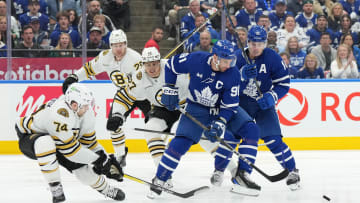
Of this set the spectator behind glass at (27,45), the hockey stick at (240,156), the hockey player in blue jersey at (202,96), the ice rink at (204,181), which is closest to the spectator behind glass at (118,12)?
the spectator behind glass at (27,45)

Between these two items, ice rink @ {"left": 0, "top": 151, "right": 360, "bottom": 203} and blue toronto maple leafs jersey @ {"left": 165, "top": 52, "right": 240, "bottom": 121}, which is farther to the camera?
ice rink @ {"left": 0, "top": 151, "right": 360, "bottom": 203}

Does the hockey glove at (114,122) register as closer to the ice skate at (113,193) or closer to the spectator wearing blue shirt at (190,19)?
the ice skate at (113,193)

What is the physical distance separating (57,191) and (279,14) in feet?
14.5

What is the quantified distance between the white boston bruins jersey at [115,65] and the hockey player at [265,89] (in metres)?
1.22

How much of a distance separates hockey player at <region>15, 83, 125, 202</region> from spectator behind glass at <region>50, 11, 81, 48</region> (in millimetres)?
3133

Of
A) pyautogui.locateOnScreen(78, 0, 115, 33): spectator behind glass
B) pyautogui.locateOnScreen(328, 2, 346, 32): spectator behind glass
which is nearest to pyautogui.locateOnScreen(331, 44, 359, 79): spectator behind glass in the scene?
pyautogui.locateOnScreen(328, 2, 346, 32): spectator behind glass

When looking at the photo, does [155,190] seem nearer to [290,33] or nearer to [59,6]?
[59,6]

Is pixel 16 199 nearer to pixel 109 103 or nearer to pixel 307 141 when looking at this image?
pixel 109 103

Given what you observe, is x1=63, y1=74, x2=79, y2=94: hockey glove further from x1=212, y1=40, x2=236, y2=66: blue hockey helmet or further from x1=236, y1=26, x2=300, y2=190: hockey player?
x1=212, y1=40, x2=236, y2=66: blue hockey helmet

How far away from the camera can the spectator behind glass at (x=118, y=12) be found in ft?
26.4

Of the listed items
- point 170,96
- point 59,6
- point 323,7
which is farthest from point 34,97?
point 323,7

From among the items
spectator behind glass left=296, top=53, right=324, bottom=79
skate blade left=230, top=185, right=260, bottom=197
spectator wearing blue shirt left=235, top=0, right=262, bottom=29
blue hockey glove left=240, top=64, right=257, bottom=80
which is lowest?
skate blade left=230, top=185, right=260, bottom=197

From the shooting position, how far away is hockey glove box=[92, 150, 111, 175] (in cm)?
462

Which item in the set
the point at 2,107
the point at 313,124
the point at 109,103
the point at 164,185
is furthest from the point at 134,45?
the point at 164,185
